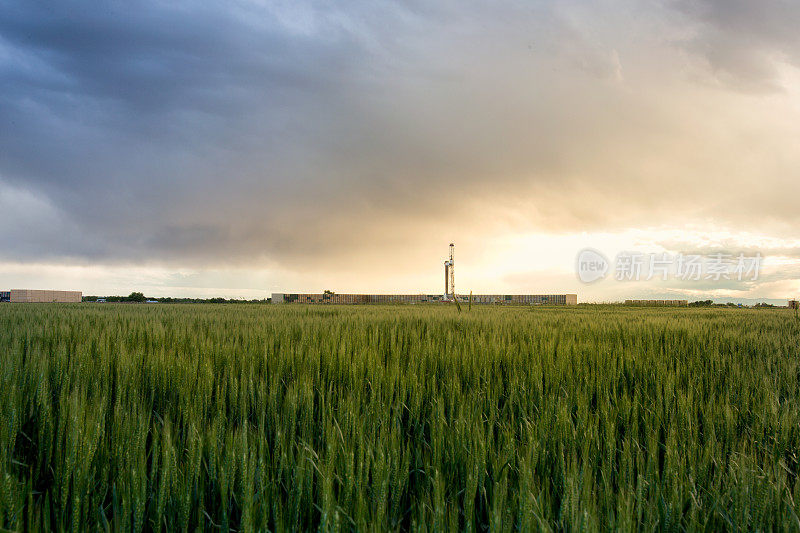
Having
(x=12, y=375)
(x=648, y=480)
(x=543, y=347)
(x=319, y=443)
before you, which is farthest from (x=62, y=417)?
(x=543, y=347)

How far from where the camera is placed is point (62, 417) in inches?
56.1

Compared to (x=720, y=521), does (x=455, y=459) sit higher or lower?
higher

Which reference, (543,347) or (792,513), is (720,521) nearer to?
(792,513)

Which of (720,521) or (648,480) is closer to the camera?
(720,521)

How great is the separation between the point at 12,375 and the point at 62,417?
1.19 m

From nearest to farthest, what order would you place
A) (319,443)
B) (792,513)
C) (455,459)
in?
(792,513) → (455,459) → (319,443)

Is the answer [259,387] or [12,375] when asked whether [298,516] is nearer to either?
[259,387]

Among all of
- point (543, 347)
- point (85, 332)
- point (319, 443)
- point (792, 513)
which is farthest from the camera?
point (85, 332)

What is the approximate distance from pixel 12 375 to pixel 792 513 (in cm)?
315

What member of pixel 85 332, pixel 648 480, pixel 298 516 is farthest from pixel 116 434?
pixel 85 332

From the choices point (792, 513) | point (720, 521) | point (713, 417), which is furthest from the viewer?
point (713, 417)

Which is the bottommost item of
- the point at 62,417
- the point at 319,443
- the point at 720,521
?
the point at 720,521

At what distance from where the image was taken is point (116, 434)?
1451 mm

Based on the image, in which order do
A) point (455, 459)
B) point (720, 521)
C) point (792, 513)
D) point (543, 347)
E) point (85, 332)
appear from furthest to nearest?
point (85, 332)
point (543, 347)
point (455, 459)
point (720, 521)
point (792, 513)
